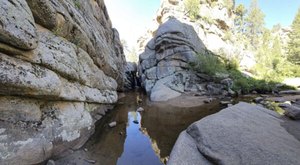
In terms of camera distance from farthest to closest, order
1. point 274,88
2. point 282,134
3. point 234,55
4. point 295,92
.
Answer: point 234,55
point 274,88
point 295,92
point 282,134

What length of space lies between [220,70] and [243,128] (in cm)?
2274

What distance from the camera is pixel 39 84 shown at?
6.30 metres

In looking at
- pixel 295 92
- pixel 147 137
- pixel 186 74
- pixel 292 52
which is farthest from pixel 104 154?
pixel 292 52

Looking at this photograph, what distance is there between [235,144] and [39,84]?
7.24 m

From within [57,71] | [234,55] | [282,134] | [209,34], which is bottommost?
[282,134]

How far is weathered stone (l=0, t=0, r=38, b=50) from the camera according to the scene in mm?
5035

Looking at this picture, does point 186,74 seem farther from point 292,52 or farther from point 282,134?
point 292,52

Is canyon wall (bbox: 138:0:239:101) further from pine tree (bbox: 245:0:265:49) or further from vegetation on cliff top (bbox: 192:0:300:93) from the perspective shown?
pine tree (bbox: 245:0:265:49)

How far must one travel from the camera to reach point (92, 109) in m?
11.6

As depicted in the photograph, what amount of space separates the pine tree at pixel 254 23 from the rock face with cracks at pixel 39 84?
66.3 meters

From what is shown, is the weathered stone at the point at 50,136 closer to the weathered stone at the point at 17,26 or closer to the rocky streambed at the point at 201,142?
the rocky streambed at the point at 201,142

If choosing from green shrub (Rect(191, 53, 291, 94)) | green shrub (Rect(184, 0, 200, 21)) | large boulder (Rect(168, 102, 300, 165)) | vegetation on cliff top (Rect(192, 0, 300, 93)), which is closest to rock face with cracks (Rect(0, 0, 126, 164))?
large boulder (Rect(168, 102, 300, 165))

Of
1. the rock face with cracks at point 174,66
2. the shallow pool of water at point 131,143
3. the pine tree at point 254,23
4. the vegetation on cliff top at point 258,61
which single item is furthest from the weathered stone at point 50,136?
the pine tree at point 254,23

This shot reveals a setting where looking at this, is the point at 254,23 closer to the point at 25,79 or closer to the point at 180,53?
the point at 180,53
